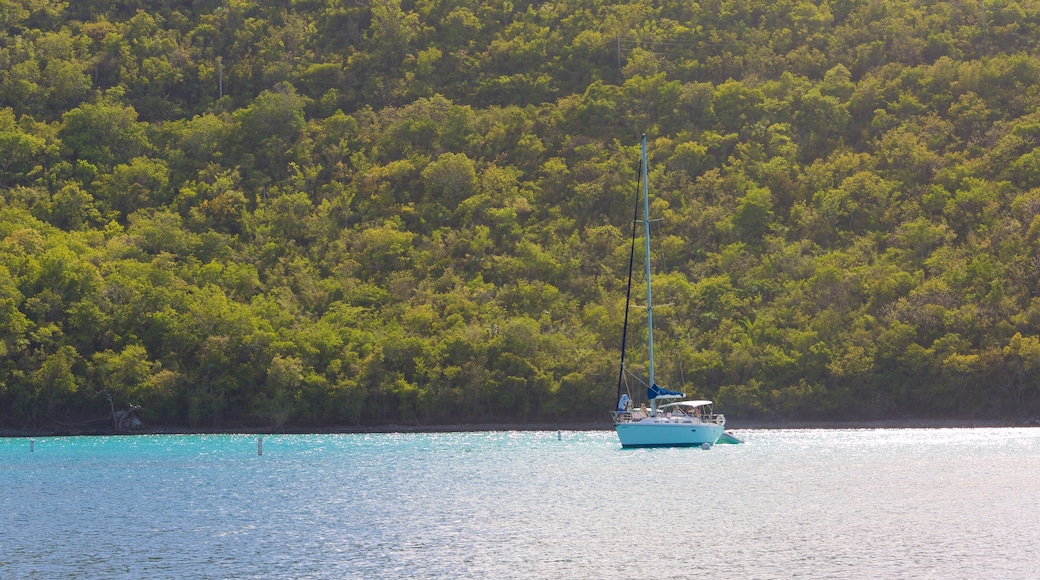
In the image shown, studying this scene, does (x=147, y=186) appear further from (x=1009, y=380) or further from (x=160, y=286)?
(x=1009, y=380)

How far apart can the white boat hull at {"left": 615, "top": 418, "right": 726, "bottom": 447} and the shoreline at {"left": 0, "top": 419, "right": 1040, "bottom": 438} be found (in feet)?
76.6

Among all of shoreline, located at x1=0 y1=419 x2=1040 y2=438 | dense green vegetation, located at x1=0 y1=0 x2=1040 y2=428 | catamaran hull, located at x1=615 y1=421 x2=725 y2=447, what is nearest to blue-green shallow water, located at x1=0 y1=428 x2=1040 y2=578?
catamaran hull, located at x1=615 y1=421 x2=725 y2=447

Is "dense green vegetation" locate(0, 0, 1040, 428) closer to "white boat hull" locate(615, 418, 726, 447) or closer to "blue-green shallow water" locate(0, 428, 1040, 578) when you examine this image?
"blue-green shallow water" locate(0, 428, 1040, 578)

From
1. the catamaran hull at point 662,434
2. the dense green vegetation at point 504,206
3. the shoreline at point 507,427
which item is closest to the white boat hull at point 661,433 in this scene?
the catamaran hull at point 662,434

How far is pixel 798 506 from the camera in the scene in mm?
37938

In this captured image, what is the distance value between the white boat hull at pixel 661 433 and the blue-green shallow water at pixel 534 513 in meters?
0.61

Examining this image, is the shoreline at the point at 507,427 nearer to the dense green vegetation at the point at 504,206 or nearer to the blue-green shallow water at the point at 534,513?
the dense green vegetation at the point at 504,206

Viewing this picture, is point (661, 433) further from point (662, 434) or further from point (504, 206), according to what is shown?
point (504, 206)

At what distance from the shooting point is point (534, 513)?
122 feet

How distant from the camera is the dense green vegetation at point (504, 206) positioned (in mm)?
85500

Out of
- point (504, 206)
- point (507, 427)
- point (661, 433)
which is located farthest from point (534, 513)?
point (504, 206)

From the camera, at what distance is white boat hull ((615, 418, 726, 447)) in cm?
5894

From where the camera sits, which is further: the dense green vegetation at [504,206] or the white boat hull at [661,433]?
the dense green vegetation at [504,206]

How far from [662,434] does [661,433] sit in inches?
3.1
